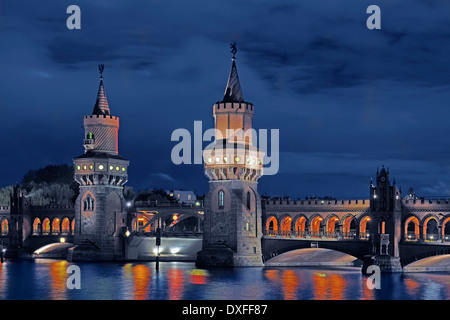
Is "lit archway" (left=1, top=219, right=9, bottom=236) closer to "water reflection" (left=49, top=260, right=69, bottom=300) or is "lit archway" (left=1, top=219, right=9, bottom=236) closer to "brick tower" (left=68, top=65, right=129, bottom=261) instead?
"brick tower" (left=68, top=65, right=129, bottom=261)

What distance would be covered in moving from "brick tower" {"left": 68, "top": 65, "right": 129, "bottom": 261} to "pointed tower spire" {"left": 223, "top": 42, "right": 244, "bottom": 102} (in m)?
20.5

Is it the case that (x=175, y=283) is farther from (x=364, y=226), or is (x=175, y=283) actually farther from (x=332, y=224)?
(x=332, y=224)

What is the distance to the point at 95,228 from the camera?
103 metres

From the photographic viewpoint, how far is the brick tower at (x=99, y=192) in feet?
336

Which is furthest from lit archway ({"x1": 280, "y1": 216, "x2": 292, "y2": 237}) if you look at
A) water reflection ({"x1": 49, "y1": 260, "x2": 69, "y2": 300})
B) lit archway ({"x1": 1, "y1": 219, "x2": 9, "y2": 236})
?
lit archway ({"x1": 1, "y1": 219, "x2": 9, "y2": 236})

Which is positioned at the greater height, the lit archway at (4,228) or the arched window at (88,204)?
the arched window at (88,204)

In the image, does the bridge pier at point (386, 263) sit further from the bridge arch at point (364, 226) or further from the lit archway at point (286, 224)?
the lit archway at point (286, 224)

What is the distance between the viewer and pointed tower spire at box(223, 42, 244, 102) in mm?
89000

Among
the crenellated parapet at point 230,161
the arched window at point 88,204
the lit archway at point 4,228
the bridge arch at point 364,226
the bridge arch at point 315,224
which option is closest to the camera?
the crenellated parapet at point 230,161

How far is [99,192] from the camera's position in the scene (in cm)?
10275

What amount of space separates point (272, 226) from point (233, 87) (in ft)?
77.5

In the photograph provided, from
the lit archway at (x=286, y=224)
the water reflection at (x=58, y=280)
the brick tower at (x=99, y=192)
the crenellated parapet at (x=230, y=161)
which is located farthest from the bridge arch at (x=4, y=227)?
the crenellated parapet at (x=230, y=161)
